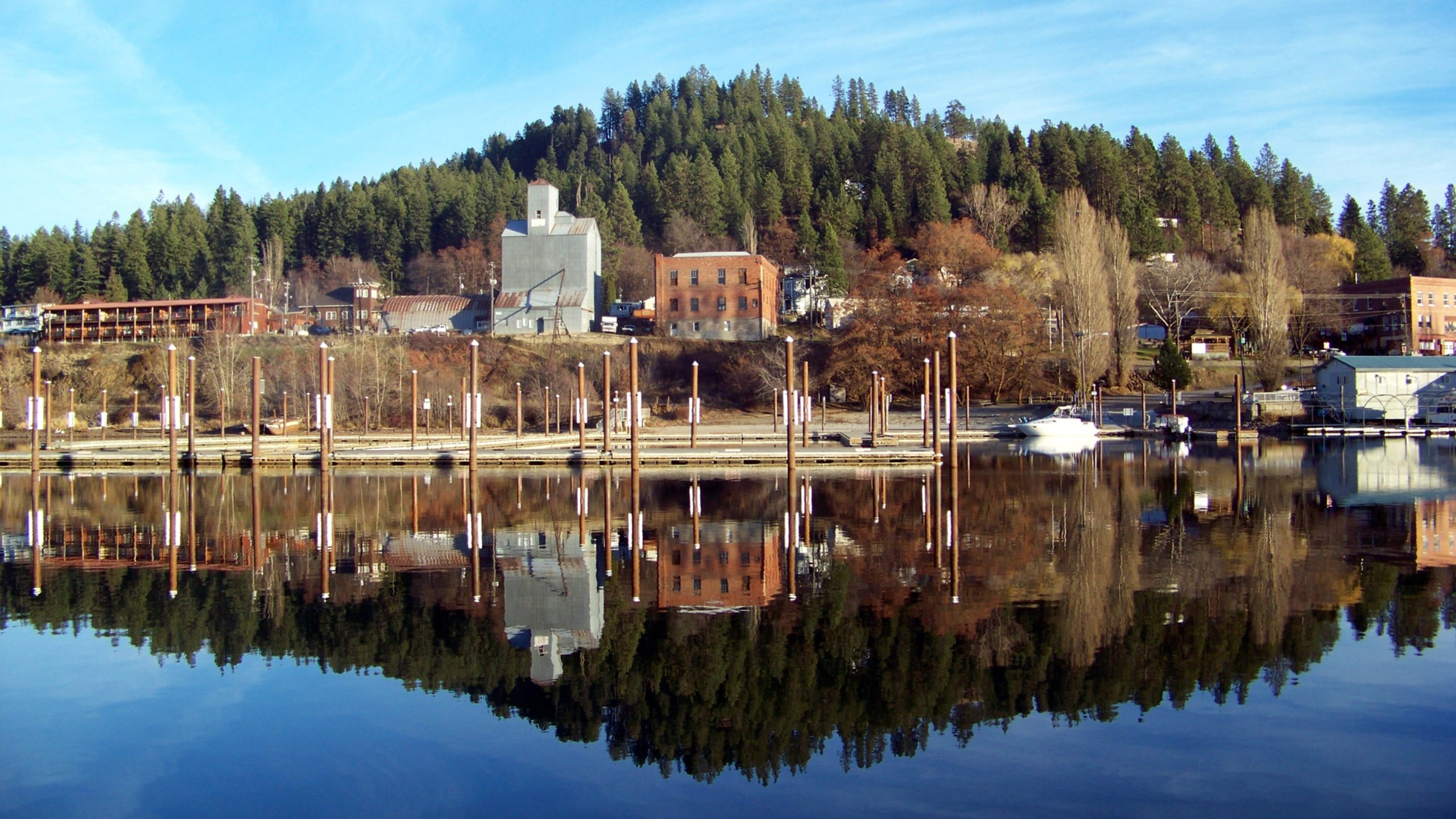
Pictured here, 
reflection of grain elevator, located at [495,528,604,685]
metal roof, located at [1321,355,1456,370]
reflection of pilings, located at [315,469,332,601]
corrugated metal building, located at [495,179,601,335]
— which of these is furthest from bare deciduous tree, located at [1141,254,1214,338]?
reflection of grain elevator, located at [495,528,604,685]

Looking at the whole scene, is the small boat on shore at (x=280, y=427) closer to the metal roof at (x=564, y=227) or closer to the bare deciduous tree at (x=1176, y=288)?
the metal roof at (x=564, y=227)

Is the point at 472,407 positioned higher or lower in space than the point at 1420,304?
lower

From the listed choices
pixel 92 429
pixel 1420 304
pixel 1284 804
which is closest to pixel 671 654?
pixel 1284 804

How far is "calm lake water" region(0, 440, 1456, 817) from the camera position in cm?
704

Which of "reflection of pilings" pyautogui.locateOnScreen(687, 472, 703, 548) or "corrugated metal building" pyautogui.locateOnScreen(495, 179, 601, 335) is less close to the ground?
"corrugated metal building" pyautogui.locateOnScreen(495, 179, 601, 335)

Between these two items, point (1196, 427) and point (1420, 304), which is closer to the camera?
point (1196, 427)

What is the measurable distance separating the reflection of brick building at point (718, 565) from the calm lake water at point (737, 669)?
3.4 inches

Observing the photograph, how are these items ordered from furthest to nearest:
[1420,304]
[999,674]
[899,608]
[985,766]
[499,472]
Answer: [1420,304], [499,472], [899,608], [999,674], [985,766]

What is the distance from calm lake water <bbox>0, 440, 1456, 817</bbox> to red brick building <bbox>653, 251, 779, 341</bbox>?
64.1 metres

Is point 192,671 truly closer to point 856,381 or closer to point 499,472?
point 499,472

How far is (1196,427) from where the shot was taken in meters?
63.9

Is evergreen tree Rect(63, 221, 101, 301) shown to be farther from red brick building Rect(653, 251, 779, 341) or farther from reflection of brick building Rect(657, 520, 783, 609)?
reflection of brick building Rect(657, 520, 783, 609)

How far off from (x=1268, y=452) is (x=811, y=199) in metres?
79.4

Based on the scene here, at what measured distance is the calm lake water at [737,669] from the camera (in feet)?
23.1
